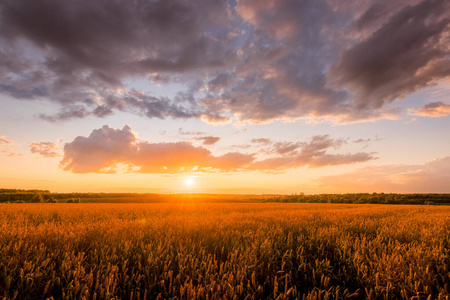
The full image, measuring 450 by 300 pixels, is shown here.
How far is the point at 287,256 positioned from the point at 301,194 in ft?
246

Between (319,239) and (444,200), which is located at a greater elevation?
(319,239)

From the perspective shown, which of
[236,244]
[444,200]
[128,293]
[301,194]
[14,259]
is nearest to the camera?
[128,293]

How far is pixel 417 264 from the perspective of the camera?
3.29 m

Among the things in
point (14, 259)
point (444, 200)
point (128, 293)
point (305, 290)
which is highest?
point (14, 259)

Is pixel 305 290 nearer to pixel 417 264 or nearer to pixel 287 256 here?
pixel 287 256

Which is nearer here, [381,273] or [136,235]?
[381,273]

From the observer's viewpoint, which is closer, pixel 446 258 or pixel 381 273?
pixel 381 273

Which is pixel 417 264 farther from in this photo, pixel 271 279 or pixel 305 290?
pixel 271 279

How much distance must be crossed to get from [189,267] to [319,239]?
3.08m

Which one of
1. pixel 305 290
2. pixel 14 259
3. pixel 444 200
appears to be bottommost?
pixel 444 200

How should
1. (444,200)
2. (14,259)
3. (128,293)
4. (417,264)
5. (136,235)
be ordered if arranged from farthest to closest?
(444,200)
(136,235)
(417,264)
(14,259)
(128,293)

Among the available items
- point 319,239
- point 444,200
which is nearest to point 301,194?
point 444,200

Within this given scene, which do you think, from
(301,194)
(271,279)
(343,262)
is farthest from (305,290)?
(301,194)

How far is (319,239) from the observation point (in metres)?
4.78
